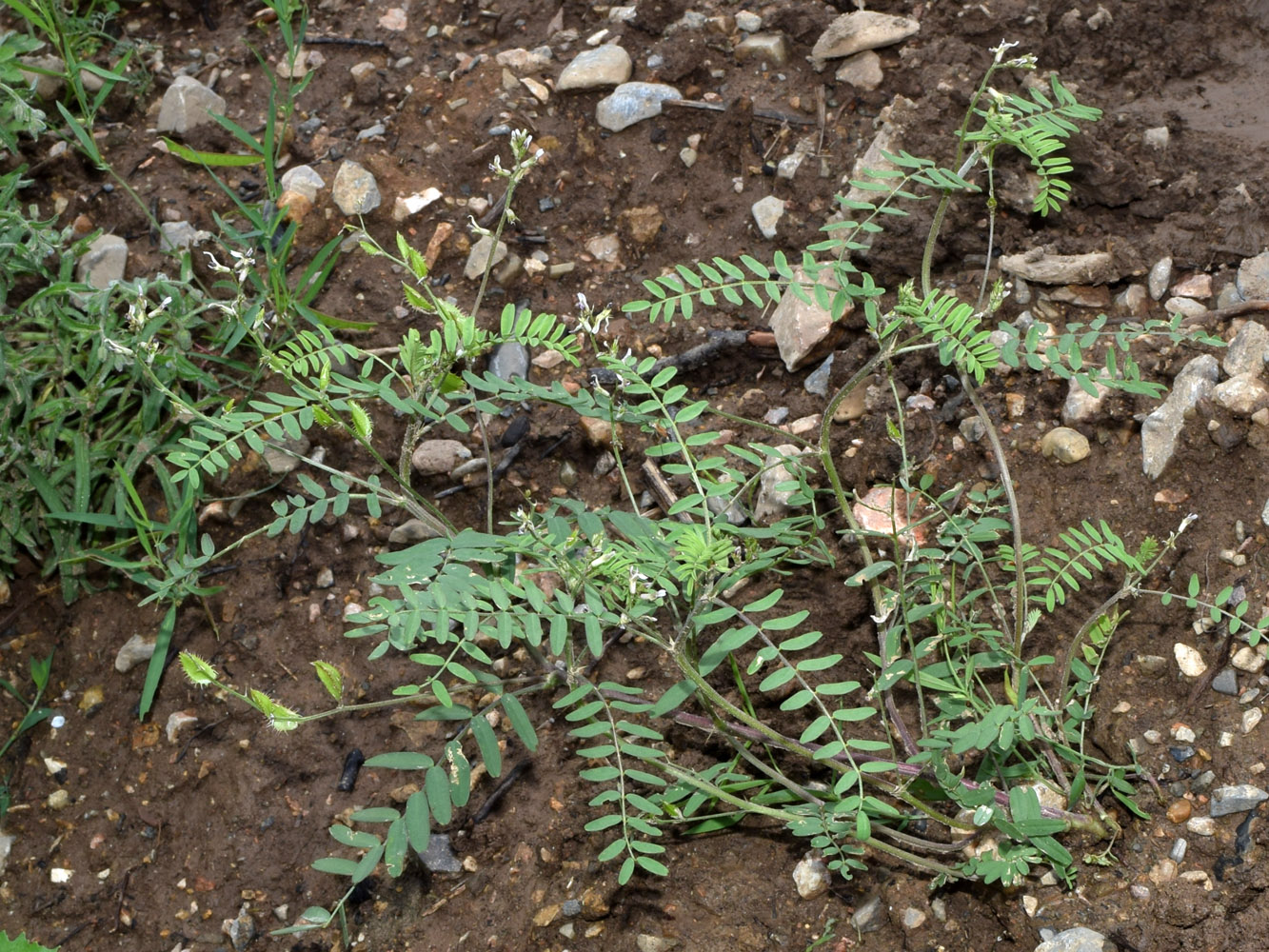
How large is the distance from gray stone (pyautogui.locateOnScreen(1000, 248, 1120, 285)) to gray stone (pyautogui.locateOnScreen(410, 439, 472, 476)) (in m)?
1.49

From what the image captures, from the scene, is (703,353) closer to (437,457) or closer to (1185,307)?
(437,457)

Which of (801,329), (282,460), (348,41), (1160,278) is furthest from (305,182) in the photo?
(1160,278)

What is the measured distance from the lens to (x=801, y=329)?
2.81 m

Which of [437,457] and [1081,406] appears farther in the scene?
[437,457]

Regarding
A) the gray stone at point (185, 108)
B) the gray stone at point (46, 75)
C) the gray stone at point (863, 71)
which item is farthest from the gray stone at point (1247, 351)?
the gray stone at point (46, 75)

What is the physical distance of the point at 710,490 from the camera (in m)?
2.08

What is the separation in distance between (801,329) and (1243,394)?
40.2 inches

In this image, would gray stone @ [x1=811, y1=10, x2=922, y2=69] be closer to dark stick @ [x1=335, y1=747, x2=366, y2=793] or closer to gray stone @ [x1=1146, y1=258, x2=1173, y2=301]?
gray stone @ [x1=1146, y1=258, x2=1173, y2=301]

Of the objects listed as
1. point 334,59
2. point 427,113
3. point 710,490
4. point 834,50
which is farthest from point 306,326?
Answer: point 834,50

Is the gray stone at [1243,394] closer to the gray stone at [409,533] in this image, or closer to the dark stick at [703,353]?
the dark stick at [703,353]

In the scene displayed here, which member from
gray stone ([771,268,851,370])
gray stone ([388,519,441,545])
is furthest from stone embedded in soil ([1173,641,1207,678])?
gray stone ([388,519,441,545])

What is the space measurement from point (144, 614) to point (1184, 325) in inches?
106

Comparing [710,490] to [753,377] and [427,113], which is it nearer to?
[753,377]

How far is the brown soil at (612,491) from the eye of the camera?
2.14m
